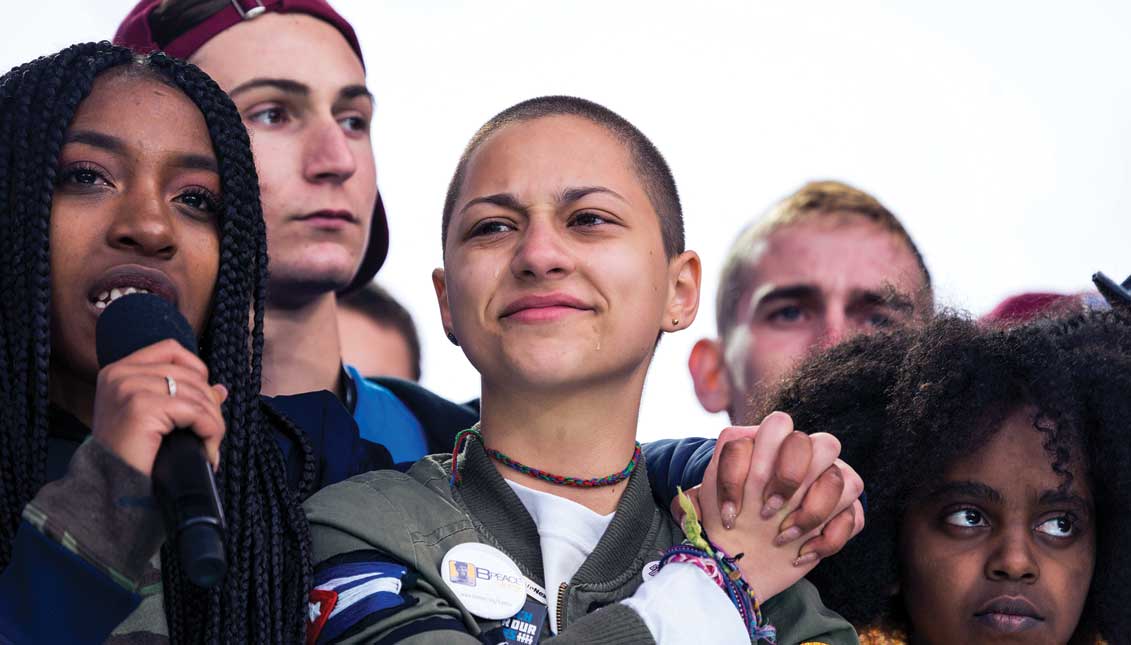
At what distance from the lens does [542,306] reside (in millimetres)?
2275

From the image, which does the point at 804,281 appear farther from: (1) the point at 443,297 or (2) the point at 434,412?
(1) the point at 443,297

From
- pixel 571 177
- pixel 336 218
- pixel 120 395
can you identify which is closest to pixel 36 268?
pixel 120 395

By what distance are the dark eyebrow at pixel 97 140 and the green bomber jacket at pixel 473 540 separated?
1.88ft

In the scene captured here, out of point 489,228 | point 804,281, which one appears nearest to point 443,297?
point 489,228

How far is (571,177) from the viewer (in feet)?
7.80

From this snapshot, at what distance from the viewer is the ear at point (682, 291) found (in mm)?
2520

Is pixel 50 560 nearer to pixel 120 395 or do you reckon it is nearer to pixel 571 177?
pixel 120 395

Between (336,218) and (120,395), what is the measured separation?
1662 millimetres

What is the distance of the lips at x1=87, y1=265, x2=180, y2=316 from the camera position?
2.03 meters

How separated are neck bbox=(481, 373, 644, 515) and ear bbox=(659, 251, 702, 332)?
0.71ft

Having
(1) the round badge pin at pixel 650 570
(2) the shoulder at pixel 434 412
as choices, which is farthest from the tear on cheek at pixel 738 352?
(1) the round badge pin at pixel 650 570

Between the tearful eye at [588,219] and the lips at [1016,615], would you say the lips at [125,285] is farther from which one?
the lips at [1016,615]

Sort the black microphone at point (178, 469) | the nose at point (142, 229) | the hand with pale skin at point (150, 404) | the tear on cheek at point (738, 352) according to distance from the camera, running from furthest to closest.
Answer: the tear on cheek at point (738, 352) → the nose at point (142, 229) → the hand with pale skin at point (150, 404) → the black microphone at point (178, 469)

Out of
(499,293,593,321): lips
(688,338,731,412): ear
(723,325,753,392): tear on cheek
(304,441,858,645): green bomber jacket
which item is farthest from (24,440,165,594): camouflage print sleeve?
(688,338,731,412): ear
